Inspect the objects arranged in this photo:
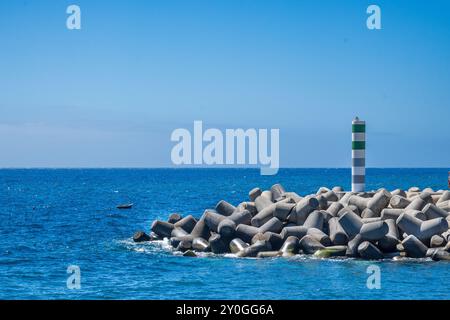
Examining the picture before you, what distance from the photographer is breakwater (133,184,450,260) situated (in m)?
20.4

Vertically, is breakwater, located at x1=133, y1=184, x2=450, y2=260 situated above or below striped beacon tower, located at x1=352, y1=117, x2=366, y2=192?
below

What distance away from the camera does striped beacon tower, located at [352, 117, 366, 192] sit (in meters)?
24.5

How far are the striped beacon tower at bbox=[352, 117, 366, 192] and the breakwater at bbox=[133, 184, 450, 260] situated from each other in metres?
0.73

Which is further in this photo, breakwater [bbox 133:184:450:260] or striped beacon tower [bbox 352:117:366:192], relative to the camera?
striped beacon tower [bbox 352:117:366:192]

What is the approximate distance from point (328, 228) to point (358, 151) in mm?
3813

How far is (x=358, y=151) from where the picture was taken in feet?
81.2

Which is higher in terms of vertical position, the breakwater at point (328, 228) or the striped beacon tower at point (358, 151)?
the striped beacon tower at point (358, 151)

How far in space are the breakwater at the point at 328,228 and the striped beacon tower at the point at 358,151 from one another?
2.40 feet

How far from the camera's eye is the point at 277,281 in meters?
17.9

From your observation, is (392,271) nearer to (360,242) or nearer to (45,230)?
(360,242)

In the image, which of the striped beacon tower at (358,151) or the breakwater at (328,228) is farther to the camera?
the striped beacon tower at (358,151)

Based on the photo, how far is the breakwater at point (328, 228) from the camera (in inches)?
803
